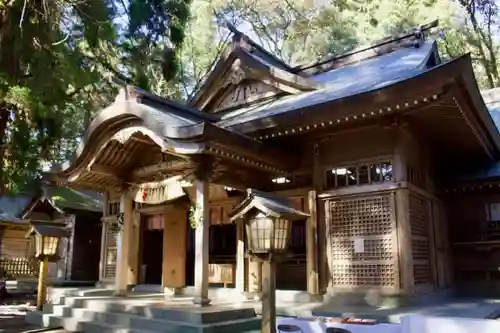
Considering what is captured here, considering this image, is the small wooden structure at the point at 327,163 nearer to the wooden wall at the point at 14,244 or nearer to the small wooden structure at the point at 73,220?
the small wooden structure at the point at 73,220

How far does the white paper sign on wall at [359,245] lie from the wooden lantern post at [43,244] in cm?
586

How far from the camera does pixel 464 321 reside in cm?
372

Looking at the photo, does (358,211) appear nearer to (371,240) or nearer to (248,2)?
(371,240)

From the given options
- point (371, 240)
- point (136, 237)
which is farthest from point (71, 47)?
point (371, 240)

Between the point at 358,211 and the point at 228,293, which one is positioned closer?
the point at 358,211

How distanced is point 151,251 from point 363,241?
23.1ft

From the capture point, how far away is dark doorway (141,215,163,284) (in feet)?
36.3

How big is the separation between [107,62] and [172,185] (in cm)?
496

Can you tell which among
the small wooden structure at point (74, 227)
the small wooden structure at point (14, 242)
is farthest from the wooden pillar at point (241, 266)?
the small wooden structure at point (14, 242)

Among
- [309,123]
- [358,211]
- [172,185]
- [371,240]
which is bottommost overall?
[371,240]

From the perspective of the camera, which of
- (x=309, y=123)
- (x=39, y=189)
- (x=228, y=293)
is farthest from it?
(x=39, y=189)

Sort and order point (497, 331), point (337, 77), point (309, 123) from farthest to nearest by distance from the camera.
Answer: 1. point (337, 77)
2. point (309, 123)
3. point (497, 331)

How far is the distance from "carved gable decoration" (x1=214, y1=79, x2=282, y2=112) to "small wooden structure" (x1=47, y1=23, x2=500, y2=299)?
0.06 metres

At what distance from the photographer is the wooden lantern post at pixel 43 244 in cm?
874
